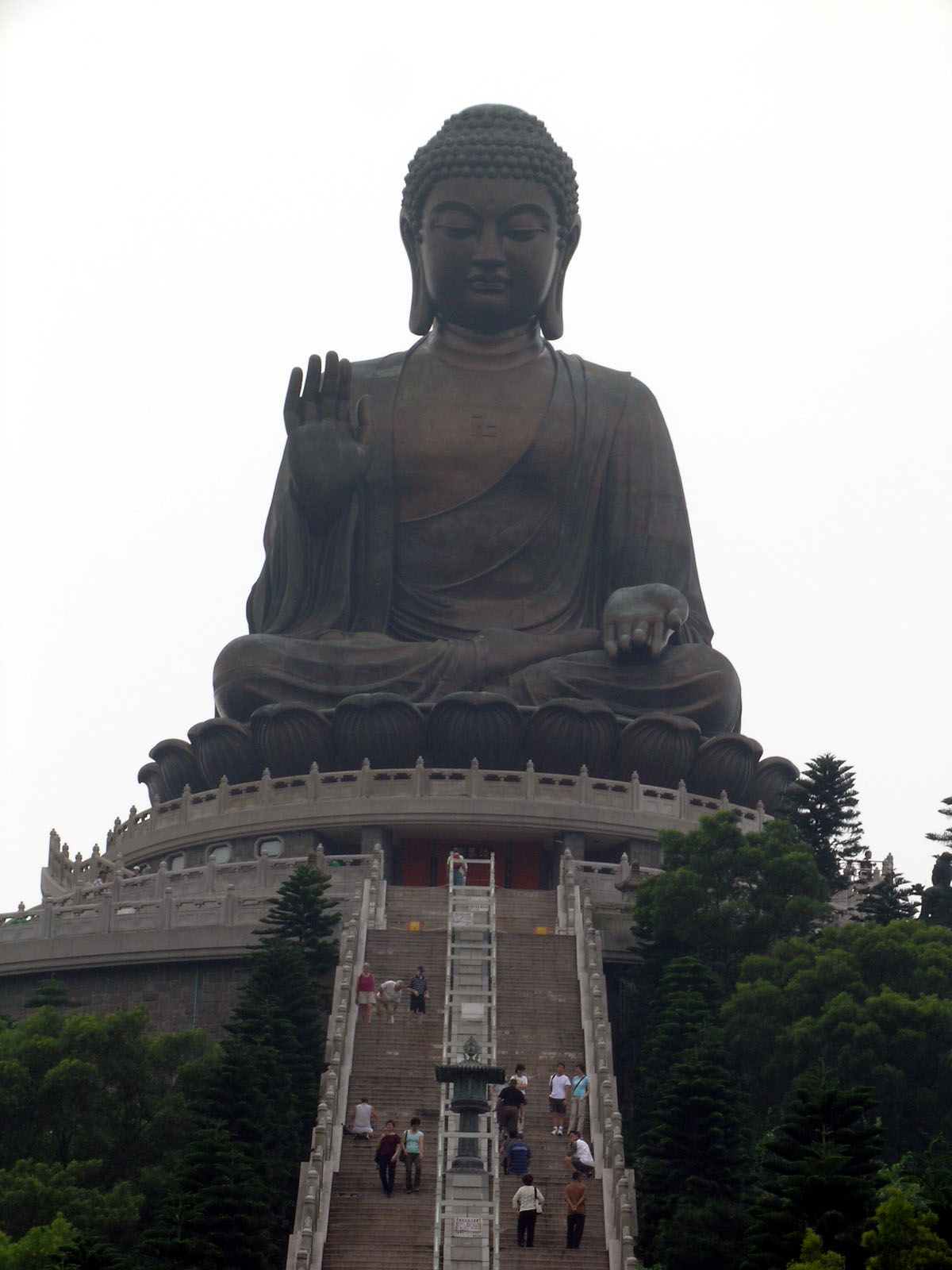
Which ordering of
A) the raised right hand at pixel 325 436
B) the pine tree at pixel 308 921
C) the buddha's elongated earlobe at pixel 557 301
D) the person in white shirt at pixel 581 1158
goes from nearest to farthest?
1. the person in white shirt at pixel 581 1158
2. the pine tree at pixel 308 921
3. the raised right hand at pixel 325 436
4. the buddha's elongated earlobe at pixel 557 301

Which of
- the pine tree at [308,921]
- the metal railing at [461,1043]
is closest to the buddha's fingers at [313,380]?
the metal railing at [461,1043]

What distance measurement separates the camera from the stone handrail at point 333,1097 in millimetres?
14773

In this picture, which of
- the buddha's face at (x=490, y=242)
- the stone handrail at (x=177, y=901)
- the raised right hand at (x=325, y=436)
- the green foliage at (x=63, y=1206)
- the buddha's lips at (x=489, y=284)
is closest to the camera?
the green foliage at (x=63, y=1206)

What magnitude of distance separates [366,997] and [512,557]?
39.4 ft

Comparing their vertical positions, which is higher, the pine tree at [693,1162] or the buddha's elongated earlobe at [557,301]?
the buddha's elongated earlobe at [557,301]

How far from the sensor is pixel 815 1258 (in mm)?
12539

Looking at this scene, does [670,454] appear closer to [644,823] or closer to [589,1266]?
[644,823]

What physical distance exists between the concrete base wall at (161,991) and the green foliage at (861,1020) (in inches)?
176

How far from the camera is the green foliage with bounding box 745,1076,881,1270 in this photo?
1320cm

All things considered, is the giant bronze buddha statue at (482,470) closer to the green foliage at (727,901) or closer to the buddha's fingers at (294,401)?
the buddha's fingers at (294,401)

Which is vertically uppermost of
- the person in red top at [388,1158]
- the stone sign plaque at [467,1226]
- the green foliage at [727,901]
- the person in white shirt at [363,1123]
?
the green foliage at [727,901]

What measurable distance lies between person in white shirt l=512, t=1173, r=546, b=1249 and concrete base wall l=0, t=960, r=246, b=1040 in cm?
561

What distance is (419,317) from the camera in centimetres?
3116

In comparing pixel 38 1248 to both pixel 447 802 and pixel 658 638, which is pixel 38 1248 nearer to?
pixel 447 802
